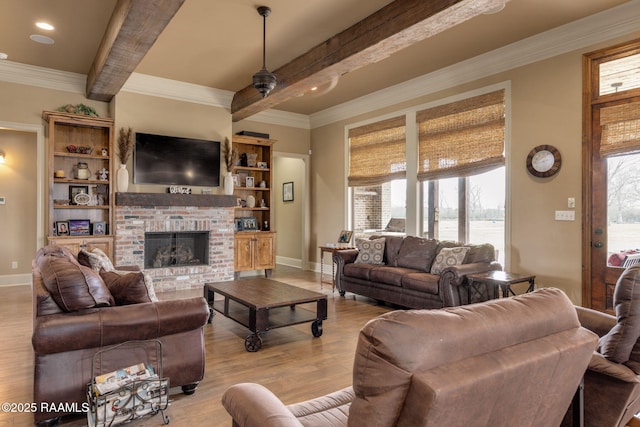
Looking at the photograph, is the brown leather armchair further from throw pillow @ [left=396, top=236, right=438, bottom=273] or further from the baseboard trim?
the baseboard trim

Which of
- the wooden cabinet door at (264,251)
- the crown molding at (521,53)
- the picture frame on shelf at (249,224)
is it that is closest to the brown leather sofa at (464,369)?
the crown molding at (521,53)

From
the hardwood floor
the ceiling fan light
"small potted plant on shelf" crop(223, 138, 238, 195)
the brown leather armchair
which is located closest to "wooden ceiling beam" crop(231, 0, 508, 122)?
the ceiling fan light

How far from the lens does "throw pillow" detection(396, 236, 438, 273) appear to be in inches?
202

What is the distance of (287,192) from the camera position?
9.30m

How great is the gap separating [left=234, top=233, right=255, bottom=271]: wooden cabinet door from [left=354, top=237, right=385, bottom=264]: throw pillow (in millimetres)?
2242

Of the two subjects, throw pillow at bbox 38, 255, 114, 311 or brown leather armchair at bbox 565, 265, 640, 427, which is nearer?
brown leather armchair at bbox 565, 265, 640, 427

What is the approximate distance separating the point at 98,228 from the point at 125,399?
14.5 feet

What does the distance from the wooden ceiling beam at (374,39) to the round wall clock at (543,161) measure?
2059 millimetres

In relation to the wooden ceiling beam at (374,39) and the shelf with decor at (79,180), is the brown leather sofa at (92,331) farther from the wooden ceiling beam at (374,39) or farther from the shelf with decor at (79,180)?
the shelf with decor at (79,180)

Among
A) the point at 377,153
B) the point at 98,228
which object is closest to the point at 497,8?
the point at 377,153

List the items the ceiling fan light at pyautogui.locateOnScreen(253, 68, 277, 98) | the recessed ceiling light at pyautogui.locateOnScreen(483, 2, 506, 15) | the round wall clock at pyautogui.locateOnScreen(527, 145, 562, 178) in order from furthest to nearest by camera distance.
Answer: the round wall clock at pyautogui.locateOnScreen(527, 145, 562, 178), the ceiling fan light at pyautogui.locateOnScreen(253, 68, 277, 98), the recessed ceiling light at pyautogui.locateOnScreen(483, 2, 506, 15)

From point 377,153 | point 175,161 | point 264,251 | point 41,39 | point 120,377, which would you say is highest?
point 41,39

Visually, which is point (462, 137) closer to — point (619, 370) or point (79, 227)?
point (619, 370)

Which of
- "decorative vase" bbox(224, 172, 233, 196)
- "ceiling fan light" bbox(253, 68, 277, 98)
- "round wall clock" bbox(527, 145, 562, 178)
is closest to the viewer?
"ceiling fan light" bbox(253, 68, 277, 98)
